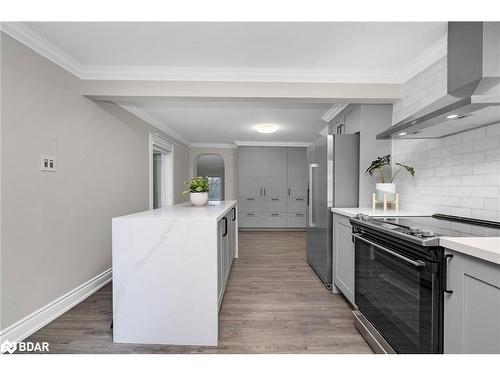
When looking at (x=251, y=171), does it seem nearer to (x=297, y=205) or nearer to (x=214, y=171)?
(x=297, y=205)

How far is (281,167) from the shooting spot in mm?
6461

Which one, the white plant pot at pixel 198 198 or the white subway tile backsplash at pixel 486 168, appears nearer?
the white subway tile backsplash at pixel 486 168

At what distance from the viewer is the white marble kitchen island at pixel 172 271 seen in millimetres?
1642

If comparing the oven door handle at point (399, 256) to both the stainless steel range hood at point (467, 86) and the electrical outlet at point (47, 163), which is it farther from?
the electrical outlet at point (47, 163)

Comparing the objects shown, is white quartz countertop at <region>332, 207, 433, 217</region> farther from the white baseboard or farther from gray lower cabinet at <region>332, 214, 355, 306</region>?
the white baseboard

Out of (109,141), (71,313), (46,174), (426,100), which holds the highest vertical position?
(426,100)

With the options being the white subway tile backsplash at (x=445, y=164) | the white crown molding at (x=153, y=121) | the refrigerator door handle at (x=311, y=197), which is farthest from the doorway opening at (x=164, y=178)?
the white subway tile backsplash at (x=445, y=164)

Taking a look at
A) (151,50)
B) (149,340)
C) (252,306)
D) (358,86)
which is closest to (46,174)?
(151,50)

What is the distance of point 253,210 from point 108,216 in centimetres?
394

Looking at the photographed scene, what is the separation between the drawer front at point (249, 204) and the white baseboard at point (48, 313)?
13.1 feet

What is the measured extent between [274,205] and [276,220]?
0.41 metres

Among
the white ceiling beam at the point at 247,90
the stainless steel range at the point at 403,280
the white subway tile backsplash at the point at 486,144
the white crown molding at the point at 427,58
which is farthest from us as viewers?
the white ceiling beam at the point at 247,90

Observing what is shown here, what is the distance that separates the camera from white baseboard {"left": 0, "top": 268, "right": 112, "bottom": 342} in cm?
168
